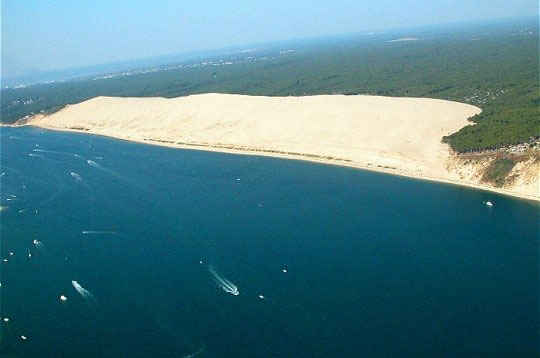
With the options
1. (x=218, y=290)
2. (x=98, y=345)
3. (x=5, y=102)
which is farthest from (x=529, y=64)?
(x=5, y=102)

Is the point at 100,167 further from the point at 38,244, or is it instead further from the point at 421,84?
the point at 421,84

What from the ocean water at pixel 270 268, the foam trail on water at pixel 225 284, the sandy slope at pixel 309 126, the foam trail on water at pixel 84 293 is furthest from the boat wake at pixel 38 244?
the sandy slope at pixel 309 126

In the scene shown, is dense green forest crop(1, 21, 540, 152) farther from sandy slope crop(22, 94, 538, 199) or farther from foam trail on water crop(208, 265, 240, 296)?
foam trail on water crop(208, 265, 240, 296)

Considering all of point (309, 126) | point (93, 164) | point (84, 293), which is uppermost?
point (93, 164)

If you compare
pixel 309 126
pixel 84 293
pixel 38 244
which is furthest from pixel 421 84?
pixel 84 293

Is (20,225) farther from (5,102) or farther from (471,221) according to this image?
(5,102)

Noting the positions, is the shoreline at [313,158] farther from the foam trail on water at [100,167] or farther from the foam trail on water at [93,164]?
the foam trail on water at [100,167]
